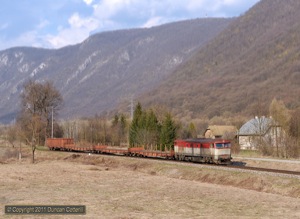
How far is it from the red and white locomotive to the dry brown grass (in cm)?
425

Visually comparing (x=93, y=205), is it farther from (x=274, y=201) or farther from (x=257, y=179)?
(x=257, y=179)

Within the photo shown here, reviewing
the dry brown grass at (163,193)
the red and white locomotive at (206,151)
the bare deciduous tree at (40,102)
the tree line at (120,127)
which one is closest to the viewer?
the dry brown grass at (163,193)

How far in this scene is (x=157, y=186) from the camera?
42562 millimetres

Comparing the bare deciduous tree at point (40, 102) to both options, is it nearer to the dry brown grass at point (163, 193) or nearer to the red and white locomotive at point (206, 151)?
the red and white locomotive at point (206, 151)

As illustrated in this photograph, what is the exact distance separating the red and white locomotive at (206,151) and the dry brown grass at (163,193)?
4246mm

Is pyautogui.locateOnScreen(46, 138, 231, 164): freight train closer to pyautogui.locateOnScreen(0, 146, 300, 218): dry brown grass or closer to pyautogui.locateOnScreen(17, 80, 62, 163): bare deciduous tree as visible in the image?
pyautogui.locateOnScreen(0, 146, 300, 218): dry brown grass

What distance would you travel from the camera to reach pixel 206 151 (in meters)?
58.7

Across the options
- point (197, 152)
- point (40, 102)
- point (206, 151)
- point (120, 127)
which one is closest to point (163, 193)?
point (206, 151)

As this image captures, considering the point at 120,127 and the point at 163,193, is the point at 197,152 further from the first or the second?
the point at 120,127

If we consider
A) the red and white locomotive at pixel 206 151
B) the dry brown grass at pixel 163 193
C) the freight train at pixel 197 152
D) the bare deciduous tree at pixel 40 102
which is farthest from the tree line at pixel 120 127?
the dry brown grass at pixel 163 193

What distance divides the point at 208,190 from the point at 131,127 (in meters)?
59.8

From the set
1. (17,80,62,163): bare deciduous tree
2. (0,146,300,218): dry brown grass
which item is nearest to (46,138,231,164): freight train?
(0,146,300,218): dry brown grass

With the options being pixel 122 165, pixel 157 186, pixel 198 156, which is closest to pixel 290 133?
pixel 198 156

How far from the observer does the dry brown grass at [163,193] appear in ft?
95.7
